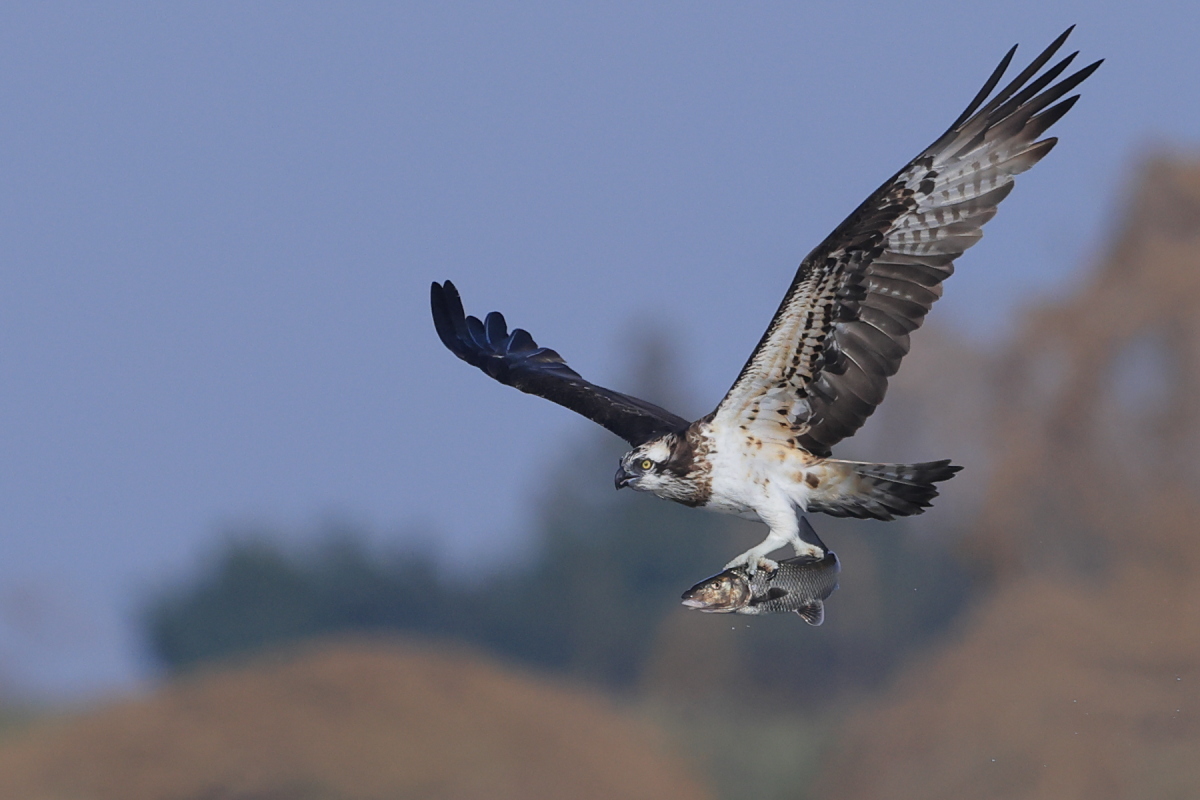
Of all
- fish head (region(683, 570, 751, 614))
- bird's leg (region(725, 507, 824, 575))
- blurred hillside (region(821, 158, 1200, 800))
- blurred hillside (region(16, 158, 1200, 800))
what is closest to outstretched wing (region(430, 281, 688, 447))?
bird's leg (region(725, 507, 824, 575))

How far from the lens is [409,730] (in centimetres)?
3947

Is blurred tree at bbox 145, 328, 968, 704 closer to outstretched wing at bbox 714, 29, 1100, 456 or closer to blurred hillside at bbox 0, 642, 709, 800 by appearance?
blurred hillside at bbox 0, 642, 709, 800

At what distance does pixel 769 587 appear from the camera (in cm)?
1171

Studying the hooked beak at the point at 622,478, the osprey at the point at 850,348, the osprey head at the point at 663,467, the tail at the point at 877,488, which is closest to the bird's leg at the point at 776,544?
the osprey at the point at 850,348

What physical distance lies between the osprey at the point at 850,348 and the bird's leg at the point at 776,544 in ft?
0.04

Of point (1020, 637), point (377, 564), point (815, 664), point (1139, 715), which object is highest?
point (377, 564)

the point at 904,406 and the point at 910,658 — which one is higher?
the point at 904,406

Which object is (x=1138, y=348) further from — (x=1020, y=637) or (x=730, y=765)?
(x=730, y=765)

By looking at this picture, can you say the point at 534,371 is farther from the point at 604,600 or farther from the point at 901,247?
the point at 604,600

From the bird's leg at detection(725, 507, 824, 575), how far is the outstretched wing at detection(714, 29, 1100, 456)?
0.83 metres

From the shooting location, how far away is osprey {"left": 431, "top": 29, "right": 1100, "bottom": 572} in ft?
37.3

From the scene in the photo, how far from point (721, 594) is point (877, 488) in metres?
1.18

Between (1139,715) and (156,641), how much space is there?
38262 mm

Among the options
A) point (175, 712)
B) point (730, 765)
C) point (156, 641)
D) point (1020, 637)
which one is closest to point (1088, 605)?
point (1020, 637)
